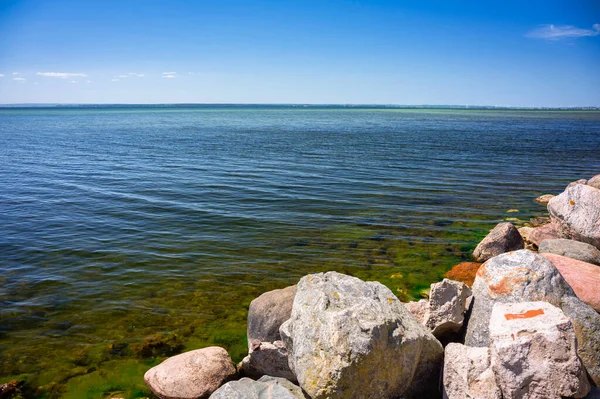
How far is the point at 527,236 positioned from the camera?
47.4 ft

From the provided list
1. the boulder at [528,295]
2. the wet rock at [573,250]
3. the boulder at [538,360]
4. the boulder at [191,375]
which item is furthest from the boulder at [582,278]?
the boulder at [191,375]

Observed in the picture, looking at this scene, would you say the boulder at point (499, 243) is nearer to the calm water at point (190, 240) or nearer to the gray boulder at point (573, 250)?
the calm water at point (190, 240)

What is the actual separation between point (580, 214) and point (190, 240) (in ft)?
42.1

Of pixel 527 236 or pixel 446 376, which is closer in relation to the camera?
pixel 446 376

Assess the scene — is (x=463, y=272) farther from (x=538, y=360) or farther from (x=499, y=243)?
(x=538, y=360)

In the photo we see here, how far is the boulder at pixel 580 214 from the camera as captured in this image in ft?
40.5

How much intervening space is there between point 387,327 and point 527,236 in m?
11.0

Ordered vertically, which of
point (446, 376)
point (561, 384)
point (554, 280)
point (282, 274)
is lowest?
point (282, 274)

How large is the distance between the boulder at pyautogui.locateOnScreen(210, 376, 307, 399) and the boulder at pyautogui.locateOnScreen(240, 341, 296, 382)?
0.74 m

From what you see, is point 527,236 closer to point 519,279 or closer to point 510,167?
point 519,279

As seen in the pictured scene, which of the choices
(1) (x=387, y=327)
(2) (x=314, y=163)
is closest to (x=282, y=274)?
(1) (x=387, y=327)

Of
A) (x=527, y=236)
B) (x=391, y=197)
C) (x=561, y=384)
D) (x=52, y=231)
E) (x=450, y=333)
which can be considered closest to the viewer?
(x=561, y=384)

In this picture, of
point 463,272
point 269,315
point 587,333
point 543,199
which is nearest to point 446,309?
point 587,333

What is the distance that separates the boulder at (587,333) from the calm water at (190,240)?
4.94 meters
